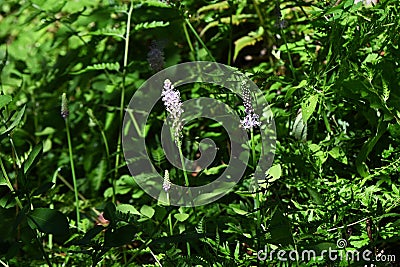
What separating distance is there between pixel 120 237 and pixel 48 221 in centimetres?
15

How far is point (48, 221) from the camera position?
1.26 meters

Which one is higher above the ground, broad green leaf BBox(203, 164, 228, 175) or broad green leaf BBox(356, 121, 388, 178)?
broad green leaf BBox(356, 121, 388, 178)

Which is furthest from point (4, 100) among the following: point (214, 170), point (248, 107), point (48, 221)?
point (214, 170)

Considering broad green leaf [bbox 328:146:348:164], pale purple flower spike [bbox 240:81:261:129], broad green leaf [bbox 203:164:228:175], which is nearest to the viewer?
pale purple flower spike [bbox 240:81:261:129]

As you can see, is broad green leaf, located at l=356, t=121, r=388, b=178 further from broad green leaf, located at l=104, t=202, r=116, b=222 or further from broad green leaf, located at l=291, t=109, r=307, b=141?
broad green leaf, located at l=104, t=202, r=116, b=222

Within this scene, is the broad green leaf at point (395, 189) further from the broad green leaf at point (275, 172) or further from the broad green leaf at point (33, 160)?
the broad green leaf at point (33, 160)

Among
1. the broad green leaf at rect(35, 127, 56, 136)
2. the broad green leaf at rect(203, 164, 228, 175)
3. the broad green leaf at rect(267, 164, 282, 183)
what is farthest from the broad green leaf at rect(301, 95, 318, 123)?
the broad green leaf at rect(35, 127, 56, 136)

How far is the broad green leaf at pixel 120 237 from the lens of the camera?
1.22 m

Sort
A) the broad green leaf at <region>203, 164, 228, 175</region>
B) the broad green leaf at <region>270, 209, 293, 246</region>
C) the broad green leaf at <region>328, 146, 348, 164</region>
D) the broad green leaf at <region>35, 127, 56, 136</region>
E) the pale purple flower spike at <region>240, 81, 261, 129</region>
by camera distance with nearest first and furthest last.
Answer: the broad green leaf at <region>270, 209, 293, 246</region> < the pale purple flower spike at <region>240, 81, 261, 129</region> < the broad green leaf at <region>328, 146, 348, 164</region> < the broad green leaf at <region>203, 164, 228, 175</region> < the broad green leaf at <region>35, 127, 56, 136</region>

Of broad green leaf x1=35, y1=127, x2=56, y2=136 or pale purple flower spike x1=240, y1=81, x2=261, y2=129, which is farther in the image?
broad green leaf x1=35, y1=127, x2=56, y2=136

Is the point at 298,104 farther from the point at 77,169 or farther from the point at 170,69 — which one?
the point at 77,169

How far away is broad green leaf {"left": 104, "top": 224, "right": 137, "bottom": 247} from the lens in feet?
4.01

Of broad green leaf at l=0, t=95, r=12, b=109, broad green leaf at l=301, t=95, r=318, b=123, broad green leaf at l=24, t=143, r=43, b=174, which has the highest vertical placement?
broad green leaf at l=0, t=95, r=12, b=109

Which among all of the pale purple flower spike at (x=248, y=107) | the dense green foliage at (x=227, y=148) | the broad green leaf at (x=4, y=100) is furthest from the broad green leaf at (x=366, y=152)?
the broad green leaf at (x=4, y=100)
